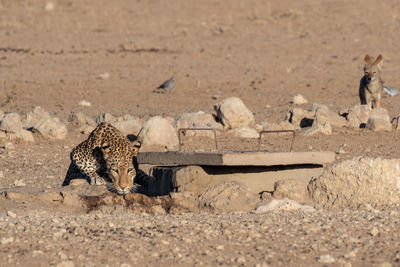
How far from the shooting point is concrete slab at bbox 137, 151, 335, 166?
7992 mm

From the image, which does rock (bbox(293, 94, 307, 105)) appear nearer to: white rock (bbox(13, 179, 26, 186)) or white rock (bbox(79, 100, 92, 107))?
white rock (bbox(79, 100, 92, 107))

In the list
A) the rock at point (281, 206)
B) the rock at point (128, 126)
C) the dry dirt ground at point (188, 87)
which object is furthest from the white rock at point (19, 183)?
the rock at point (281, 206)

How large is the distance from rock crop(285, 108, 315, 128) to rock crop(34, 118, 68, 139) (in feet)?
11.1

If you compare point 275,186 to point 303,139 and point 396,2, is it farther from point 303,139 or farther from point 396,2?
point 396,2

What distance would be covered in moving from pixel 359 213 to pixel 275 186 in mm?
1155

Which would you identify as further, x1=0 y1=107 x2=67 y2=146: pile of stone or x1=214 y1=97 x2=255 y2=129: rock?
x1=214 y1=97 x2=255 y2=129: rock

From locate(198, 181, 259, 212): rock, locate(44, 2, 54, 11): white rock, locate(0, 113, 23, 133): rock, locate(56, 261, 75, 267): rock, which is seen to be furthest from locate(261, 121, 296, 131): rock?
locate(44, 2, 54, 11): white rock

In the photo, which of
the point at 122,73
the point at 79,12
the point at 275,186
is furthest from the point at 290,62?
the point at 275,186

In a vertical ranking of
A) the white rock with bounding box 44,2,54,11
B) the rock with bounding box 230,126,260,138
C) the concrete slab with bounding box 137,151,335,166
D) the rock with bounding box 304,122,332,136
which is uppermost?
the white rock with bounding box 44,2,54,11

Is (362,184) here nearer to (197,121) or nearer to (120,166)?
(120,166)

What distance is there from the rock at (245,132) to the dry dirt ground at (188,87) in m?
0.82

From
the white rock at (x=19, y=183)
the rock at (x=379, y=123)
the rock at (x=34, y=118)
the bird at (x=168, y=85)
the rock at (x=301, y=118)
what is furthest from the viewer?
the bird at (x=168, y=85)

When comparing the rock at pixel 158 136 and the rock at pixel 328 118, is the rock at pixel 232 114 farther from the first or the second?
the rock at pixel 158 136

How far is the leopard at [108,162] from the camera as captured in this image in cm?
864
